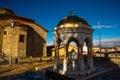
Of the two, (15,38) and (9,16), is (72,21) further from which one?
(9,16)

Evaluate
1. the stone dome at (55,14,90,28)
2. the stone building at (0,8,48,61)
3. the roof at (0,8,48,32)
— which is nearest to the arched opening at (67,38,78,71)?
the stone dome at (55,14,90,28)

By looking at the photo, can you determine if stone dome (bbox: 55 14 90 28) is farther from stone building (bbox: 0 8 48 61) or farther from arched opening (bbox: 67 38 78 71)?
stone building (bbox: 0 8 48 61)

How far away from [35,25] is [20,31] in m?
8.99

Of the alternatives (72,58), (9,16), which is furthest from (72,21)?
(9,16)

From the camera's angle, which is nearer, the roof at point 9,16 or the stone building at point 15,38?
the stone building at point 15,38

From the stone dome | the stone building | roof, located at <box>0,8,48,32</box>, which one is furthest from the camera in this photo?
roof, located at <box>0,8,48,32</box>

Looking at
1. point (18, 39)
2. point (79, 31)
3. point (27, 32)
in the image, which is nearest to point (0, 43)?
point (18, 39)

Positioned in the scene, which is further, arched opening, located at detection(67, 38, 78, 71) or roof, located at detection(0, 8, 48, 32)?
roof, located at detection(0, 8, 48, 32)

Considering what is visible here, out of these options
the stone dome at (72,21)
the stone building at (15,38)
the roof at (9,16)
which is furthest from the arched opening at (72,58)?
the roof at (9,16)

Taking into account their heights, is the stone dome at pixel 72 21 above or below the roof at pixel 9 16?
below

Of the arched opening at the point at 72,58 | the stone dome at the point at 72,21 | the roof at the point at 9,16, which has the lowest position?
the arched opening at the point at 72,58

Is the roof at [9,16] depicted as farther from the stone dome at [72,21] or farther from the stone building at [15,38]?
the stone dome at [72,21]

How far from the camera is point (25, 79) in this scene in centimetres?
1209

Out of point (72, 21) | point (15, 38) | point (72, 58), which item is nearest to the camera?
point (72, 21)
